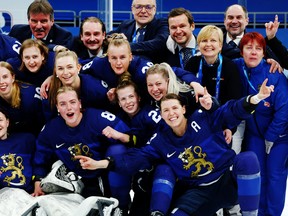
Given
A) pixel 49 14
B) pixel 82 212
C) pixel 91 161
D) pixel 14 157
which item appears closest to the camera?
pixel 82 212

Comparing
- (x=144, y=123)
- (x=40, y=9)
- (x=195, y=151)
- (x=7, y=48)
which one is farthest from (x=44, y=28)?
(x=195, y=151)

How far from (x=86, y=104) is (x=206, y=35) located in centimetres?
78

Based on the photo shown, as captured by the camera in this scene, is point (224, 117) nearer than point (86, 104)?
Yes

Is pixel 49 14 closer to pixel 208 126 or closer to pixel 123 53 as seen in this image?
pixel 123 53

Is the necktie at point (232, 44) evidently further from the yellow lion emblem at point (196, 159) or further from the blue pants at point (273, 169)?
the yellow lion emblem at point (196, 159)

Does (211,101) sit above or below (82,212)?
above

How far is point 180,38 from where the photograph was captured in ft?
11.9

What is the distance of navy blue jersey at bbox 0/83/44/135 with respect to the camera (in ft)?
11.4

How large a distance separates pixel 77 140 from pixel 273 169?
1.18 metres

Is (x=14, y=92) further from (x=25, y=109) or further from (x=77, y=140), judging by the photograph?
(x=77, y=140)

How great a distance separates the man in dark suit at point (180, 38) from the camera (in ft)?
11.8

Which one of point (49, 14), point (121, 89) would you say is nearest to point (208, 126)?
point (121, 89)

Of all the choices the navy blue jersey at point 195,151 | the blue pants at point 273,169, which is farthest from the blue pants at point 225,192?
the blue pants at point 273,169

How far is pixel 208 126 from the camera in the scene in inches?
125
